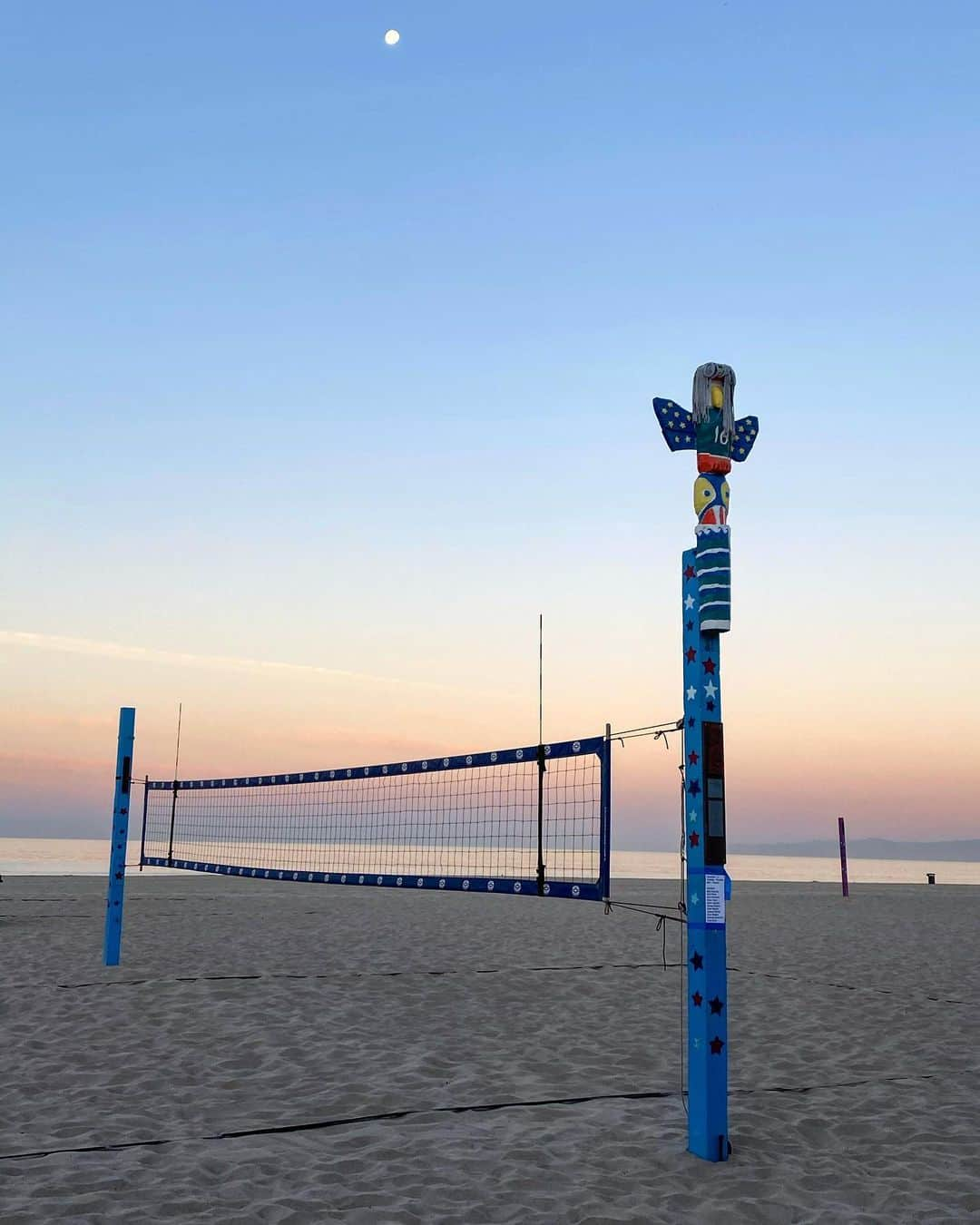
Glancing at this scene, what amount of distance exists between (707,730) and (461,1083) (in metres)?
2.68

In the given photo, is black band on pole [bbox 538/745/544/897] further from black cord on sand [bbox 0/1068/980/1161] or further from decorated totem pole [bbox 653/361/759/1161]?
decorated totem pole [bbox 653/361/759/1161]

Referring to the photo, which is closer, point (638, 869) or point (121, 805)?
point (121, 805)

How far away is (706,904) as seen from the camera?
4.62 m

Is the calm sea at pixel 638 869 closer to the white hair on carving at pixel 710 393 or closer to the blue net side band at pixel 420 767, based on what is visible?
the blue net side band at pixel 420 767

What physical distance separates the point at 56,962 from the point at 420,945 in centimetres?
407

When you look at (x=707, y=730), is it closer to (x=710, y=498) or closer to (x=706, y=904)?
(x=706, y=904)

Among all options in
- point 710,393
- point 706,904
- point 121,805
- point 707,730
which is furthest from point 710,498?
point 121,805

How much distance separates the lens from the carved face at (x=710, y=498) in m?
4.94

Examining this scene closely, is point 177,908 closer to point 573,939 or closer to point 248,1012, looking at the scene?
point 573,939

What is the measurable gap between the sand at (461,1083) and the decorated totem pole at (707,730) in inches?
16.4

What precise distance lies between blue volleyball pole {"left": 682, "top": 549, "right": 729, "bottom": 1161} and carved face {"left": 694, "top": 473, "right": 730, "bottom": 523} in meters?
0.58

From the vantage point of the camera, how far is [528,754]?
882 cm

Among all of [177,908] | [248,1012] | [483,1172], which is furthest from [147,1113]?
[177,908]

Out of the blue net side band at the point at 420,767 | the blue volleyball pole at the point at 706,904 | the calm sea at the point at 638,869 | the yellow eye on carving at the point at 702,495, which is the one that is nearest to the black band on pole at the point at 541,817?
the blue net side band at the point at 420,767
